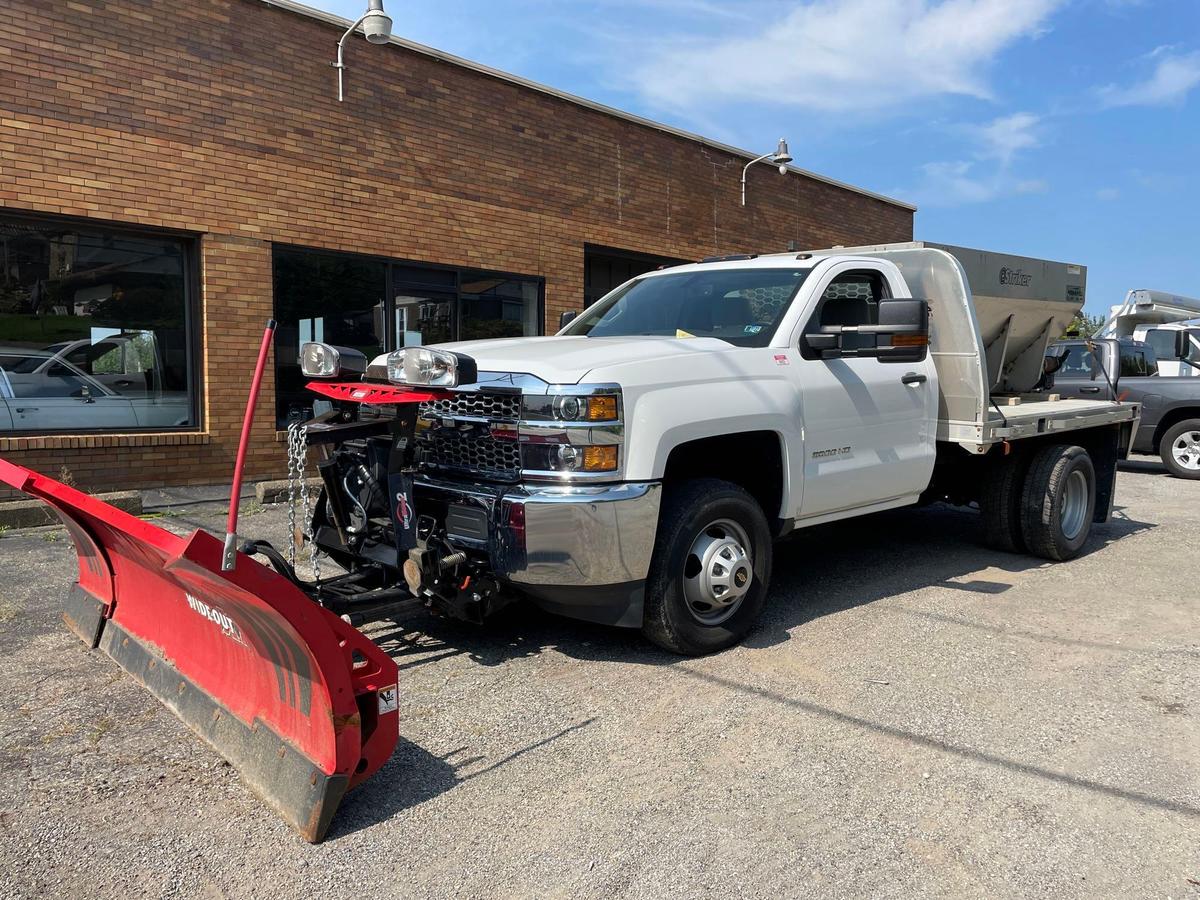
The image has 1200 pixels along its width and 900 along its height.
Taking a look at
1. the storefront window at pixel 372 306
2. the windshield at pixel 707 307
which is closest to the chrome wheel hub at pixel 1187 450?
the storefront window at pixel 372 306

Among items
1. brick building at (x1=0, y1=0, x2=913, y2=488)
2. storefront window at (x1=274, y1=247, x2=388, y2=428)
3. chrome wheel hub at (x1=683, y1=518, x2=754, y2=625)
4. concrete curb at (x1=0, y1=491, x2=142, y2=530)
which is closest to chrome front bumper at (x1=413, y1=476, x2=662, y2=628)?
chrome wheel hub at (x1=683, y1=518, x2=754, y2=625)

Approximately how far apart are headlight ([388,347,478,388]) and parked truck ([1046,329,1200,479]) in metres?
11.2

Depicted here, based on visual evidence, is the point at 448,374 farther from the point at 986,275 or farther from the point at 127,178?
the point at 127,178

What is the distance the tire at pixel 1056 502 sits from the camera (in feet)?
22.9

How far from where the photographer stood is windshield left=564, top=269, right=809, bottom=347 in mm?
5348

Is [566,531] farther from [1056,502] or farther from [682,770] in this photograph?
[1056,502]

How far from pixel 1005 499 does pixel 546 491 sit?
4525 mm

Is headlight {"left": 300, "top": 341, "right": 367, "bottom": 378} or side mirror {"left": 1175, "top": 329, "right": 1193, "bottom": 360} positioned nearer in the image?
headlight {"left": 300, "top": 341, "right": 367, "bottom": 378}

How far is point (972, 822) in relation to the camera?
3180mm

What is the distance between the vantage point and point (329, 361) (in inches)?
164

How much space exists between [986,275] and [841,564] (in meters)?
2.39

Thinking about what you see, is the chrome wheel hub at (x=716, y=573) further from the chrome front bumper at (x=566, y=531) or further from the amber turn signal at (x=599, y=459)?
the amber turn signal at (x=599, y=459)

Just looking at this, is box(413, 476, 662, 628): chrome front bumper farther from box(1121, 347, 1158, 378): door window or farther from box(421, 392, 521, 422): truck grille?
box(1121, 347, 1158, 378): door window

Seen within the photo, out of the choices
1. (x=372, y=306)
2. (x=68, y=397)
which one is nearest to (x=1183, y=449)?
(x=372, y=306)
